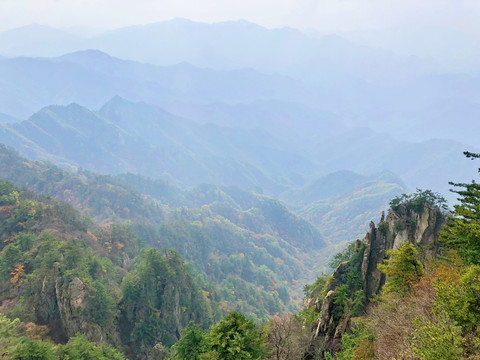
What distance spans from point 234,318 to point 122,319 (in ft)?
101

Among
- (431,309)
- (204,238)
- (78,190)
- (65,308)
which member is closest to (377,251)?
(431,309)

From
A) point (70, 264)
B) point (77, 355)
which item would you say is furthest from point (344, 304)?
point (70, 264)

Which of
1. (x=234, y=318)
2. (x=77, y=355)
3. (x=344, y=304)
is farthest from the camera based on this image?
(x=77, y=355)

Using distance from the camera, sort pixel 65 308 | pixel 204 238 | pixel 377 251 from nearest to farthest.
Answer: pixel 377 251, pixel 65 308, pixel 204 238

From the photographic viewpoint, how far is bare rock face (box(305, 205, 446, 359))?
2672 cm

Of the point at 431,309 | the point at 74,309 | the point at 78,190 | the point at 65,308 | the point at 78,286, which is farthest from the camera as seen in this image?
the point at 78,190

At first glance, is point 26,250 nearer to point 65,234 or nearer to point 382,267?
point 65,234

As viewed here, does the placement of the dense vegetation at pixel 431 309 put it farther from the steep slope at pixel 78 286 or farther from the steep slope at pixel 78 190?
the steep slope at pixel 78 190

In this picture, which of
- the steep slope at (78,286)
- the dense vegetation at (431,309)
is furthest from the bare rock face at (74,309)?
the dense vegetation at (431,309)

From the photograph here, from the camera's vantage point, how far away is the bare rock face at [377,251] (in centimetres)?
2672

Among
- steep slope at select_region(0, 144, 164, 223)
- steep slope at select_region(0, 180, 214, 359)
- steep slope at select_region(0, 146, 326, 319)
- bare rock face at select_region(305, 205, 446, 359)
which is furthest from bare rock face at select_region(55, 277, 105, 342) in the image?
steep slope at select_region(0, 144, 164, 223)

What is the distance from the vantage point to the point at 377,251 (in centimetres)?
3250

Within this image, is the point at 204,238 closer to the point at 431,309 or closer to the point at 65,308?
the point at 65,308

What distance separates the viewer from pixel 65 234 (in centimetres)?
5675
